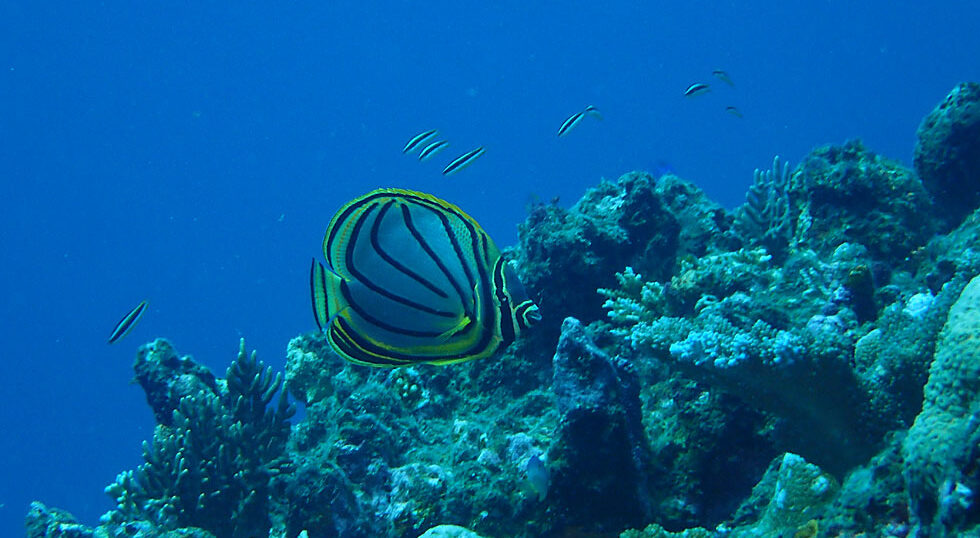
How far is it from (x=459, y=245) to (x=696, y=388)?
9.89ft

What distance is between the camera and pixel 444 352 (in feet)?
5.06

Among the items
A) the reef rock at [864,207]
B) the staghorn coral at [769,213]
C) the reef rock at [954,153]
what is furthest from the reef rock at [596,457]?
the reef rock at [954,153]

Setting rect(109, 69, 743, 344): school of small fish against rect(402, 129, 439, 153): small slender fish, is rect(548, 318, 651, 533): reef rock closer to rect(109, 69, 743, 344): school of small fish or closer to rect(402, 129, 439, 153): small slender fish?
rect(109, 69, 743, 344): school of small fish

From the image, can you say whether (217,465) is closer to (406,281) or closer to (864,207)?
(406,281)

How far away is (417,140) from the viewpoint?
26.6 ft

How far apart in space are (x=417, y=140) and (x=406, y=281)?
22.5ft

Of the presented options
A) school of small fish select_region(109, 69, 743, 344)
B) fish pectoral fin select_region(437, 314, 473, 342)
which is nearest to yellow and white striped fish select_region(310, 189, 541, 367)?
fish pectoral fin select_region(437, 314, 473, 342)

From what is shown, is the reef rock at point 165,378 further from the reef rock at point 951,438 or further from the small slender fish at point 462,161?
the reef rock at point 951,438

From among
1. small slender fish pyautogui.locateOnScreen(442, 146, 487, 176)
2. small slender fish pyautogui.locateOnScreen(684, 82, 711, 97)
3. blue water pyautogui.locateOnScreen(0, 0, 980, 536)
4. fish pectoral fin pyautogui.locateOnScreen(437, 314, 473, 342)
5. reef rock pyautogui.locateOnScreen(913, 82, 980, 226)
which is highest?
blue water pyautogui.locateOnScreen(0, 0, 980, 536)

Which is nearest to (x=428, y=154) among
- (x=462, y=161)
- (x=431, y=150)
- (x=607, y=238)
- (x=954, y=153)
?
(x=431, y=150)

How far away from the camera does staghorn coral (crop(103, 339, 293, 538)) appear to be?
5.05m

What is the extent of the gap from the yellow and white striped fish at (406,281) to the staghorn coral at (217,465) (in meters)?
4.29

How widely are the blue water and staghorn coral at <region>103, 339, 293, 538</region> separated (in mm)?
78029

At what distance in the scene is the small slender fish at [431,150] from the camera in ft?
26.6
